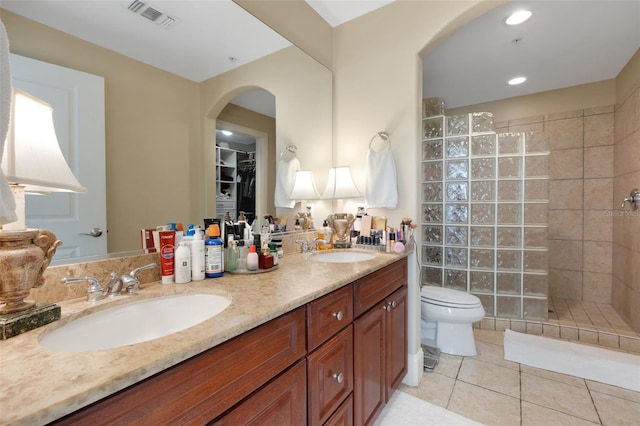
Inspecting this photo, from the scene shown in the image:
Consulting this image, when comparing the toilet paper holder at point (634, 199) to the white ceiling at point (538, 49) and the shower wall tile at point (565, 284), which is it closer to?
the shower wall tile at point (565, 284)

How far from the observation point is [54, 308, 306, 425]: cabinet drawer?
0.49m

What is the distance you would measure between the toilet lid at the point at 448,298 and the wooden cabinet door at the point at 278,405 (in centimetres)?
161

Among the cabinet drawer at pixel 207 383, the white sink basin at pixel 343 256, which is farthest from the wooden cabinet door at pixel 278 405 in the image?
the white sink basin at pixel 343 256

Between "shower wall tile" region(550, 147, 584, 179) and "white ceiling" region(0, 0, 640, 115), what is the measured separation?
0.71 meters

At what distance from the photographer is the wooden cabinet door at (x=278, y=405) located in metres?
0.69

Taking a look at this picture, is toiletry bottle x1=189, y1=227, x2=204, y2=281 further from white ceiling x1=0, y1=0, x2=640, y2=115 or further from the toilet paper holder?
the toilet paper holder

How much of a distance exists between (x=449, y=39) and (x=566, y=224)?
242 cm

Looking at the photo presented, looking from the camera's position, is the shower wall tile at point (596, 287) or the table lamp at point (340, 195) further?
the shower wall tile at point (596, 287)

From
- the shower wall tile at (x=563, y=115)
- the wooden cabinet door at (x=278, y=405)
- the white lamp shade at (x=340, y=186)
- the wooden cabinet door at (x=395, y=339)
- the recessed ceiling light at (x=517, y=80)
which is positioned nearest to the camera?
the wooden cabinet door at (x=278, y=405)

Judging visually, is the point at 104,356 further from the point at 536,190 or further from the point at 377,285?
the point at 536,190

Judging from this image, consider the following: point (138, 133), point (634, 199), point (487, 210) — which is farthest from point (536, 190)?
point (138, 133)

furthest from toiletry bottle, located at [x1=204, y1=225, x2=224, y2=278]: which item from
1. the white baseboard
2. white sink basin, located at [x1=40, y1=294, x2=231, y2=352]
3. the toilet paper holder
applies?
the toilet paper holder

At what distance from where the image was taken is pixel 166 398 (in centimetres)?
55

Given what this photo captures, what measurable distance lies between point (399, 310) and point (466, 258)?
1.37 m
